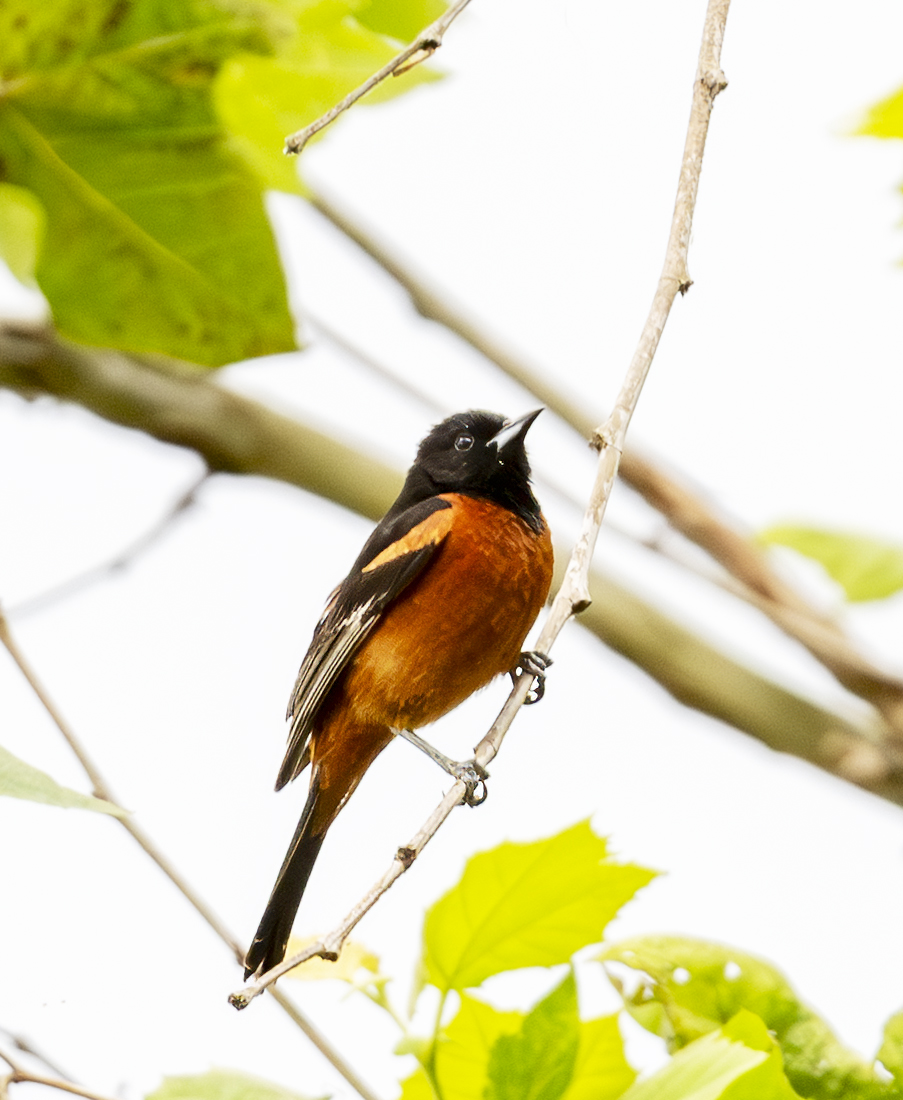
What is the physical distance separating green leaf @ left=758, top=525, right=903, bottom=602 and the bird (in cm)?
59

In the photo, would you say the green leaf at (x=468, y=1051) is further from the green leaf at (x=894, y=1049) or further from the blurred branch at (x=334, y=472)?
the blurred branch at (x=334, y=472)

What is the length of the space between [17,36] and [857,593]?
1.63 metres

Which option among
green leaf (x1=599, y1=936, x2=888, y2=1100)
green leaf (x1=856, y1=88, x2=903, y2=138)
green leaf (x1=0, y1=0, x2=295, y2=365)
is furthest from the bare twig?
green leaf (x1=0, y1=0, x2=295, y2=365)

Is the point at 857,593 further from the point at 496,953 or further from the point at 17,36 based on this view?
the point at 17,36

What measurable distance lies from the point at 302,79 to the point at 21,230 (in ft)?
1.57

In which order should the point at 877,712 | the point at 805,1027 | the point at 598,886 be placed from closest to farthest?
the point at 598,886, the point at 805,1027, the point at 877,712

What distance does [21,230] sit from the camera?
5.89 ft

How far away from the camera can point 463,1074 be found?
4.11 ft

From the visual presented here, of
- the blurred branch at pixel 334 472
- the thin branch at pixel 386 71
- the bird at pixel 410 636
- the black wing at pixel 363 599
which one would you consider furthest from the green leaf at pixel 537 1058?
the blurred branch at pixel 334 472

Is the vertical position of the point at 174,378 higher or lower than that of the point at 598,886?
higher

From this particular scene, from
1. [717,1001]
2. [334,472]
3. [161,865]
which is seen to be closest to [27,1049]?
[161,865]

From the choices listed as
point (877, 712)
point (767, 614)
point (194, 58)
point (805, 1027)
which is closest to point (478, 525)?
point (767, 614)

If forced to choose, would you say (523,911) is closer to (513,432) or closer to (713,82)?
→ (713,82)

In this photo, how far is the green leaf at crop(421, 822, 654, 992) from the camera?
4.02ft
